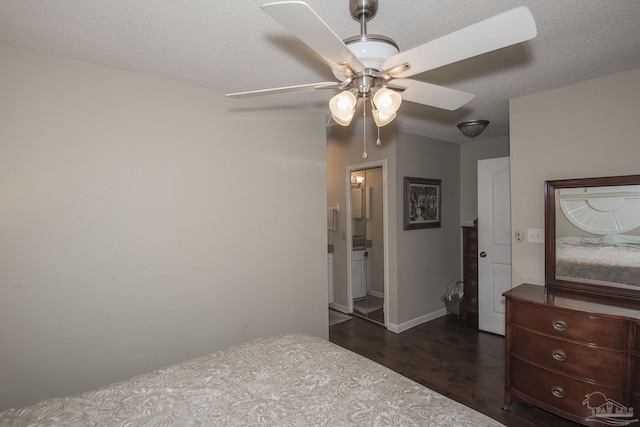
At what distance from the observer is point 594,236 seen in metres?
2.22

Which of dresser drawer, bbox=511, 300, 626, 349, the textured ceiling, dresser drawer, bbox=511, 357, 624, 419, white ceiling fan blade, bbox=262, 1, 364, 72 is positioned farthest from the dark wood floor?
white ceiling fan blade, bbox=262, 1, 364, 72

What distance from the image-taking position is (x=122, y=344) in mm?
2021

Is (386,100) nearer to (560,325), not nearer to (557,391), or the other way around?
(560,325)

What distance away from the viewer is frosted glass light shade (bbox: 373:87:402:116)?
1307mm

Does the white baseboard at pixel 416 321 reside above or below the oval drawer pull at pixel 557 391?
below

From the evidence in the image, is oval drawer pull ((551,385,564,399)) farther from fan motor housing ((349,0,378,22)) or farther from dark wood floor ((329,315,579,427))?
fan motor housing ((349,0,378,22))

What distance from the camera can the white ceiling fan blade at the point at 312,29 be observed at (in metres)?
0.88

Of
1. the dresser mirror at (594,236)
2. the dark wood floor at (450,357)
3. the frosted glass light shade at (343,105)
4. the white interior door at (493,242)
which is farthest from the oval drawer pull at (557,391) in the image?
the frosted glass light shade at (343,105)

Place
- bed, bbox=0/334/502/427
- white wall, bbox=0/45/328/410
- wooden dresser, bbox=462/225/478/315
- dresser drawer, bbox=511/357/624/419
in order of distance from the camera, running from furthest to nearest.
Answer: wooden dresser, bbox=462/225/478/315 < dresser drawer, bbox=511/357/624/419 < white wall, bbox=0/45/328/410 < bed, bbox=0/334/502/427

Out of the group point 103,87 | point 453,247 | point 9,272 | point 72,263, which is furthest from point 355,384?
point 453,247

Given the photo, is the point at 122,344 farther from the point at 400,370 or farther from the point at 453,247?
the point at 453,247

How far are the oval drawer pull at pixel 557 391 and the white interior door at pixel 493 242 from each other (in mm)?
1610

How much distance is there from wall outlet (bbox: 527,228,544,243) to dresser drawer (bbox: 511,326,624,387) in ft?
2.58

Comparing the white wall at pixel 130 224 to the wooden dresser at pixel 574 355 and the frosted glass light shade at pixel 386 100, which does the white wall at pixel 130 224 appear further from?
the wooden dresser at pixel 574 355
